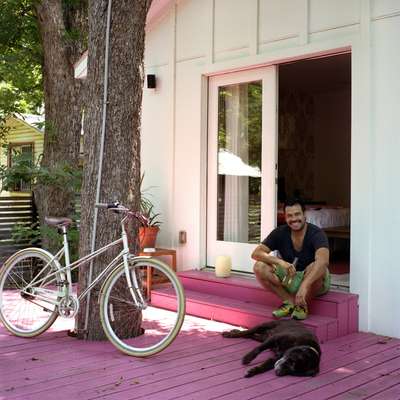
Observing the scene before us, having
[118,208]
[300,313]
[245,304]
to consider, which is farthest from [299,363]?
[118,208]

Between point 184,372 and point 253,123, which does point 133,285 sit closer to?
point 184,372

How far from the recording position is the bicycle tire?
406 cm

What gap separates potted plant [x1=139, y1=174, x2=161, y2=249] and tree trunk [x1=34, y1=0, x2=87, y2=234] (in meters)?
1.48

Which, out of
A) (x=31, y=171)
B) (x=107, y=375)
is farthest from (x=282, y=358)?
(x=31, y=171)

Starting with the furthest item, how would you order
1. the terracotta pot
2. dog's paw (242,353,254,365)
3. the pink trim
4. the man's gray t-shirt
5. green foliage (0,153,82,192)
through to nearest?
green foliage (0,153,82,192) < the terracotta pot < the pink trim < the man's gray t-shirt < dog's paw (242,353,254,365)

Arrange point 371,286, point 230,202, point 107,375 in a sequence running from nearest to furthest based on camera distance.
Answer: point 107,375 < point 371,286 < point 230,202

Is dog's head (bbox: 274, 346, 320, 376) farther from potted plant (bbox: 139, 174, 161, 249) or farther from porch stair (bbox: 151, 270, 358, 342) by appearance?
potted plant (bbox: 139, 174, 161, 249)

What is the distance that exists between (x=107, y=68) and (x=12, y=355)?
6.78ft

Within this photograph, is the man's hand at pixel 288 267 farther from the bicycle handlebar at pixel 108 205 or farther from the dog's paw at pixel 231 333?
the bicycle handlebar at pixel 108 205

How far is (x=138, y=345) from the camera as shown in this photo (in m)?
3.87

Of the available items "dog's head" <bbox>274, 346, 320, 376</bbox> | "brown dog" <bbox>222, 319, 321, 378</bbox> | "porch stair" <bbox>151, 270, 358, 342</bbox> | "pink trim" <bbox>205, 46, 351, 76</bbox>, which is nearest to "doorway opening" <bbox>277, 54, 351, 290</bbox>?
"pink trim" <bbox>205, 46, 351, 76</bbox>

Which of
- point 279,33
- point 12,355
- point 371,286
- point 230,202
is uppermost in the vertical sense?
point 279,33

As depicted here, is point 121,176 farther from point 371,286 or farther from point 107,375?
point 371,286

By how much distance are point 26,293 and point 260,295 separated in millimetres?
1864
